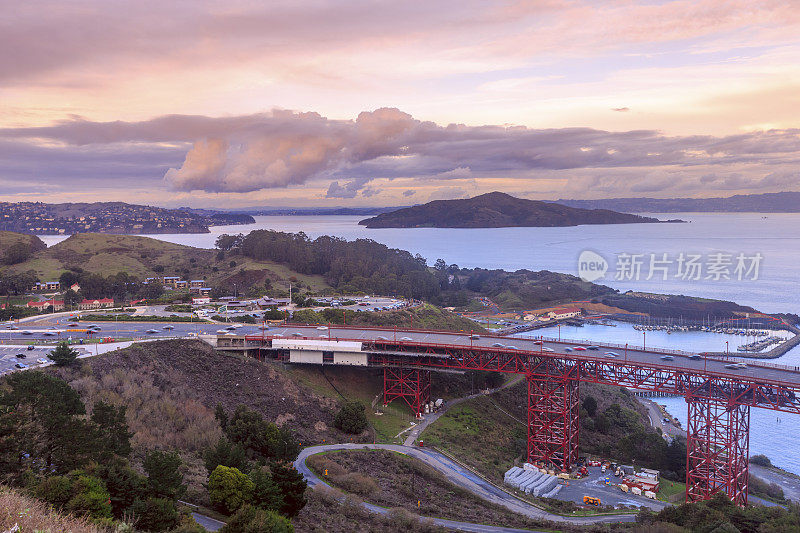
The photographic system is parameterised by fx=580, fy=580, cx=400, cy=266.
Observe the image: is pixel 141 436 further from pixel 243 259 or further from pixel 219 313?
pixel 243 259

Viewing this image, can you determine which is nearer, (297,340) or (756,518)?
(756,518)

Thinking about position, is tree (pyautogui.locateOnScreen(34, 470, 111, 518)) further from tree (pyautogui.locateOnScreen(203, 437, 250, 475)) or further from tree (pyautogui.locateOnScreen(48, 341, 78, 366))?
tree (pyautogui.locateOnScreen(48, 341, 78, 366))

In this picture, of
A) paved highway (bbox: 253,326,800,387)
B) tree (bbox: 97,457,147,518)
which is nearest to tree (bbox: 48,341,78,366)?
paved highway (bbox: 253,326,800,387)

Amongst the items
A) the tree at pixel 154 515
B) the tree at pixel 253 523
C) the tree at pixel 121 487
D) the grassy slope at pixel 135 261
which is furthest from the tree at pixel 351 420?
the grassy slope at pixel 135 261

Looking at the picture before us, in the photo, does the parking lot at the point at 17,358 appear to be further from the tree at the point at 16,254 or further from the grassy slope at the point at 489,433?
the tree at the point at 16,254

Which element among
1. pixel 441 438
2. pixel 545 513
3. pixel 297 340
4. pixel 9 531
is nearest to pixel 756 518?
pixel 545 513

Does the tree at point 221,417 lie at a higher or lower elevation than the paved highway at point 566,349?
lower
